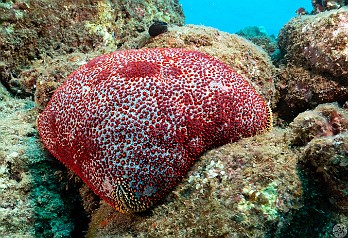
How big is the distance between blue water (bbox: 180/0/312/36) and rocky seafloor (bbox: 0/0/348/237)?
11491 centimetres

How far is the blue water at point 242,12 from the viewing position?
118812 mm

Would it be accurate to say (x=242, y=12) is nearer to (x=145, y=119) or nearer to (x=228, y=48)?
(x=228, y=48)

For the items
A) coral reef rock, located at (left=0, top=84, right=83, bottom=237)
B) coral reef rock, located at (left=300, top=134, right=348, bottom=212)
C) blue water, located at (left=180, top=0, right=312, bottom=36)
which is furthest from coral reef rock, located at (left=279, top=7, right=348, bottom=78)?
blue water, located at (left=180, top=0, right=312, bottom=36)

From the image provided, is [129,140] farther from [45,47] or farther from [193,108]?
[45,47]

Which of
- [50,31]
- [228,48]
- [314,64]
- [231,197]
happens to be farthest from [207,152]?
[50,31]

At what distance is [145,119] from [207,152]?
81cm

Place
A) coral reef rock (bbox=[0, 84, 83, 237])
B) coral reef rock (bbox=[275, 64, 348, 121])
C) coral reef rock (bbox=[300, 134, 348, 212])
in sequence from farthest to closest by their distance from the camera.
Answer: coral reef rock (bbox=[275, 64, 348, 121]) < coral reef rock (bbox=[0, 84, 83, 237]) < coral reef rock (bbox=[300, 134, 348, 212])

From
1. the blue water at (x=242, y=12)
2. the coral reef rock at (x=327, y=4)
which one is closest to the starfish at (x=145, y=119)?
the coral reef rock at (x=327, y=4)

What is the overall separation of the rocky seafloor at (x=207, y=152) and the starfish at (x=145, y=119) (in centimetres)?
24

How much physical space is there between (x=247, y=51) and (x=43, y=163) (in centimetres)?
378

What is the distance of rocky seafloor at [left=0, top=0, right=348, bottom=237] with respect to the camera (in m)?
2.67

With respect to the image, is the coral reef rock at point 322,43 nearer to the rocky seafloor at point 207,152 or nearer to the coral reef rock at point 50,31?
the rocky seafloor at point 207,152

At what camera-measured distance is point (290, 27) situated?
574 cm

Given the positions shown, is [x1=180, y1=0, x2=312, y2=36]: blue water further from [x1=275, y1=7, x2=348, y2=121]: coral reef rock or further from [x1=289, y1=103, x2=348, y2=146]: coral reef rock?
[x1=289, y1=103, x2=348, y2=146]: coral reef rock
